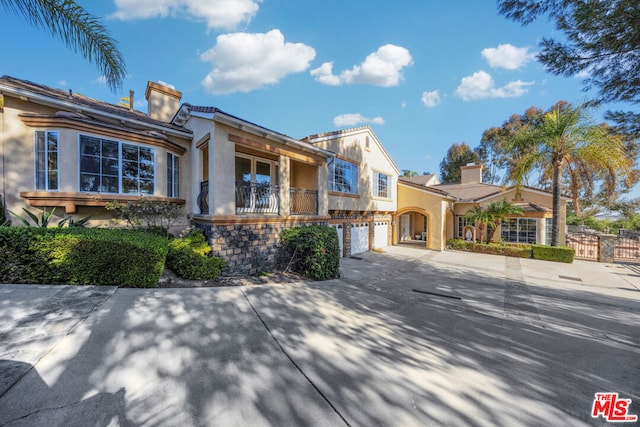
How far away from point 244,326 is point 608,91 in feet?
30.8

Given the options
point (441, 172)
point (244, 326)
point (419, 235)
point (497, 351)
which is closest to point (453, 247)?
point (419, 235)

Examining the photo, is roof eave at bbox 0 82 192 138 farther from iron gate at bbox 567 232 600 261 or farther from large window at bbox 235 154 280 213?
iron gate at bbox 567 232 600 261

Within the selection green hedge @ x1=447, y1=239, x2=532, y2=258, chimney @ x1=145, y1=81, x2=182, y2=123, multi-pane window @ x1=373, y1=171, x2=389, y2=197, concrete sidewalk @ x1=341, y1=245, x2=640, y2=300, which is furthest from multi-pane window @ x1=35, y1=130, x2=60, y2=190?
green hedge @ x1=447, y1=239, x2=532, y2=258

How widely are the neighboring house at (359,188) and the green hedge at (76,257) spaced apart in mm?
8371

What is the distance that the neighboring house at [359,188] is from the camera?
1313 cm

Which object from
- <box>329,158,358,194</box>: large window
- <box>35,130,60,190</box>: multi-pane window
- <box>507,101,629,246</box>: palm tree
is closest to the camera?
<box>35,130,60,190</box>: multi-pane window

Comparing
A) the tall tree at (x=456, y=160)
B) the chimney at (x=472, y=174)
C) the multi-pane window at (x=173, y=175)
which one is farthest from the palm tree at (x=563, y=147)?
the tall tree at (x=456, y=160)

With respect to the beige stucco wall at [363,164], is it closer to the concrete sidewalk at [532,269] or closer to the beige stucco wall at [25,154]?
the concrete sidewalk at [532,269]

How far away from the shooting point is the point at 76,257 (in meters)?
5.38

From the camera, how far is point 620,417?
2996mm

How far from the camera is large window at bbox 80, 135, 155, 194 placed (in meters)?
7.77

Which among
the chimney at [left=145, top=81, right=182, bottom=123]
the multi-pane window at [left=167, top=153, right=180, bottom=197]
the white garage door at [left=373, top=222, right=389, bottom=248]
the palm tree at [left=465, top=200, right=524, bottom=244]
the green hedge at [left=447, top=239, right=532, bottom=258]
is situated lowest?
the green hedge at [left=447, top=239, right=532, bottom=258]

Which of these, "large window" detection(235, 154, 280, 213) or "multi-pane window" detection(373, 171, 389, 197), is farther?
"multi-pane window" detection(373, 171, 389, 197)

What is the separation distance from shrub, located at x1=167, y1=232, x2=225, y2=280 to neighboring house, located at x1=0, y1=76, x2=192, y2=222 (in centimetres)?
281
